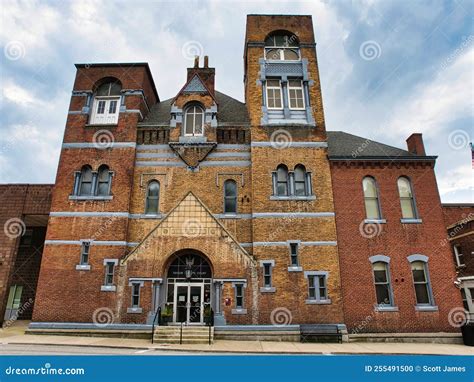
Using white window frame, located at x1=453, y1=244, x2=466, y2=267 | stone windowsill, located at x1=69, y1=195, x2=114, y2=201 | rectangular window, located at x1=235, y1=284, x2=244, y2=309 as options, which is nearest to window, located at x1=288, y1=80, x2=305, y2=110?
rectangular window, located at x1=235, y1=284, x2=244, y2=309

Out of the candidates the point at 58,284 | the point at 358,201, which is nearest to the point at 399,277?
the point at 358,201

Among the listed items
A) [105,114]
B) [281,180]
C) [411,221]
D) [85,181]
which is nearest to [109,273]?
[85,181]

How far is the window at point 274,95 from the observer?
21469 millimetres

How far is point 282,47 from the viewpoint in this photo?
23.0m

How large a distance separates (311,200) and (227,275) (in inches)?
254

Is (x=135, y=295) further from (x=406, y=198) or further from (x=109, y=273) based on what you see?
(x=406, y=198)

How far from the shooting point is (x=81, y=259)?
18125mm

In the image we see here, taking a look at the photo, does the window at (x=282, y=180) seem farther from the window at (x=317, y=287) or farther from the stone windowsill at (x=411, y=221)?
the stone windowsill at (x=411, y=221)

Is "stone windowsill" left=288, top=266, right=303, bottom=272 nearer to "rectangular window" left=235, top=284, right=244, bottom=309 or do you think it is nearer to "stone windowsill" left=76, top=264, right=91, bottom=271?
"rectangular window" left=235, top=284, right=244, bottom=309

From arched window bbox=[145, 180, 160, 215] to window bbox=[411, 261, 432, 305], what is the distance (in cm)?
1495

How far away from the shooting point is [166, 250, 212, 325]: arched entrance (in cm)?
1728

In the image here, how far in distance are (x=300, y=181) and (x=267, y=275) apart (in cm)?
594

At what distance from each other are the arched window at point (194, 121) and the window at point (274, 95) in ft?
14.8

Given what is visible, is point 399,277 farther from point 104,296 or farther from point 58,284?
point 58,284
